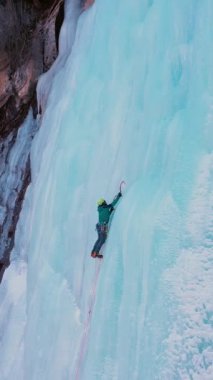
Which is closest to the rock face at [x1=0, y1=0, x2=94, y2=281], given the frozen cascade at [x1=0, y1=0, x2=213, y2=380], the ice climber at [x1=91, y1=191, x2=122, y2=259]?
the frozen cascade at [x1=0, y1=0, x2=213, y2=380]

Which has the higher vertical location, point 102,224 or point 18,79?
point 18,79

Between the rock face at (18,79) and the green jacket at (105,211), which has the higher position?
the rock face at (18,79)

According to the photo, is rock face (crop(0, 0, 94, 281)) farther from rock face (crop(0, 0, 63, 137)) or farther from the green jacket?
the green jacket

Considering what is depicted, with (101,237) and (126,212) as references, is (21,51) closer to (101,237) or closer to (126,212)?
(101,237)

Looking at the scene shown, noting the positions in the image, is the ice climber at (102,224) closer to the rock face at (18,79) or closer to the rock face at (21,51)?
the rock face at (18,79)

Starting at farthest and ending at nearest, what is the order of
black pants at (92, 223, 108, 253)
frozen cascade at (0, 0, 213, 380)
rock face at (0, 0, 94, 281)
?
1. rock face at (0, 0, 94, 281)
2. black pants at (92, 223, 108, 253)
3. frozen cascade at (0, 0, 213, 380)

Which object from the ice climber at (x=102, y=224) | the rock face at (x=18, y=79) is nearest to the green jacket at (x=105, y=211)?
the ice climber at (x=102, y=224)

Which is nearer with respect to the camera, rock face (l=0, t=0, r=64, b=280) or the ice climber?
the ice climber

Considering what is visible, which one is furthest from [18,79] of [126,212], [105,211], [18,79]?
[126,212]
